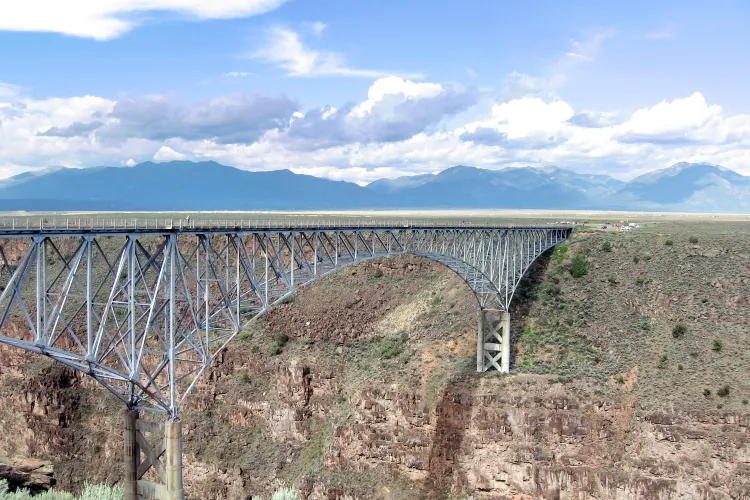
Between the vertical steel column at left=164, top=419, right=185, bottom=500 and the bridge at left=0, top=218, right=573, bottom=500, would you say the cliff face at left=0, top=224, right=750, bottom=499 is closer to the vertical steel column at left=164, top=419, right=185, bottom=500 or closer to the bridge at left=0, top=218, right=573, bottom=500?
the bridge at left=0, top=218, right=573, bottom=500

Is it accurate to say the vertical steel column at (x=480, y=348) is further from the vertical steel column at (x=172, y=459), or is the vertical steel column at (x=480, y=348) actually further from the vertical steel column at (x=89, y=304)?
the vertical steel column at (x=89, y=304)

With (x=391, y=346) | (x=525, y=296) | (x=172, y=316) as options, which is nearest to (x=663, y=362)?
(x=525, y=296)

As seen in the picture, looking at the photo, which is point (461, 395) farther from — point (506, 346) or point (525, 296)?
point (525, 296)

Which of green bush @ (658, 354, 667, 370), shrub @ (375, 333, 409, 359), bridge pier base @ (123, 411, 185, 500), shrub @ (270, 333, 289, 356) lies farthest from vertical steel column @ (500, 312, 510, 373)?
bridge pier base @ (123, 411, 185, 500)

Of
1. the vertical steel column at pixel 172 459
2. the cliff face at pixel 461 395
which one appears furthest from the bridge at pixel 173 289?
the cliff face at pixel 461 395

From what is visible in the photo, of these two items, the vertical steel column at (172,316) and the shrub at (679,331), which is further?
the shrub at (679,331)
